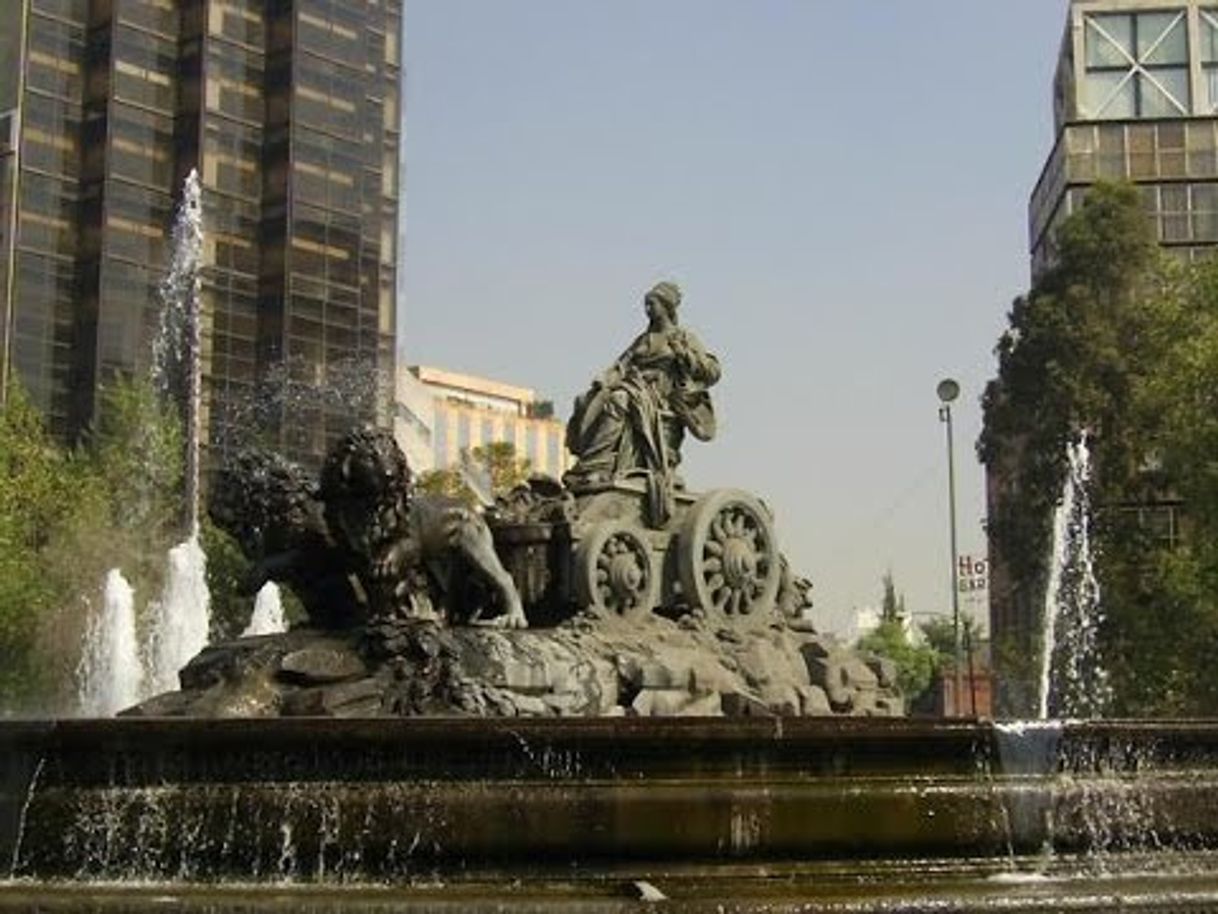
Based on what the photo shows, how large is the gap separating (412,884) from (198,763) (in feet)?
4.53

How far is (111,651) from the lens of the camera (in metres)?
34.9

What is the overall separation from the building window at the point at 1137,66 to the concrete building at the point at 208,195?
1046 inches

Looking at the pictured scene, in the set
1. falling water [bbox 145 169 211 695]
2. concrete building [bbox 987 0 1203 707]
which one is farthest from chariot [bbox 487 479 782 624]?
concrete building [bbox 987 0 1203 707]

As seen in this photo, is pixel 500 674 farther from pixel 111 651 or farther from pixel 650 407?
pixel 111 651

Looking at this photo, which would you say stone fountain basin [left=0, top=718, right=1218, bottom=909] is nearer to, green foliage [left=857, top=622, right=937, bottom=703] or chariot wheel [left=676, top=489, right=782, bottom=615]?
chariot wheel [left=676, top=489, right=782, bottom=615]

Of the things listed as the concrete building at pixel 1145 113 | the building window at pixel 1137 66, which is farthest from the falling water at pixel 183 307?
the building window at pixel 1137 66

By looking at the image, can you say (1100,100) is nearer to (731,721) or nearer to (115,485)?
(115,485)

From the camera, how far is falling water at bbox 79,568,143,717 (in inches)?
1280

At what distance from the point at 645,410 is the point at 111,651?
21.9 metres

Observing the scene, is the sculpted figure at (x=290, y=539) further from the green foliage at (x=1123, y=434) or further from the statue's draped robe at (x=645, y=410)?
the green foliage at (x=1123, y=434)

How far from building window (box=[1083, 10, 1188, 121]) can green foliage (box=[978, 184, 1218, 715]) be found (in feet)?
86.3

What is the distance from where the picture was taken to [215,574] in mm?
39875

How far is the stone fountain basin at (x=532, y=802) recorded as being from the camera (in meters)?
9.64

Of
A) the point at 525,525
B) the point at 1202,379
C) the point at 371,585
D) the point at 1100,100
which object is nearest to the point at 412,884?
the point at 371,585
